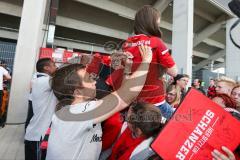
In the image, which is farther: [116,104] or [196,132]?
[116,104]

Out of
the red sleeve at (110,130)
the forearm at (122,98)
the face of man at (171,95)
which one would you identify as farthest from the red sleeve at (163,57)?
the face of man at (171,95)

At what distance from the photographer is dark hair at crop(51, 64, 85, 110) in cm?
129

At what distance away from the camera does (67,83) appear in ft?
4.29

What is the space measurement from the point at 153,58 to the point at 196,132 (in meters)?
0.63

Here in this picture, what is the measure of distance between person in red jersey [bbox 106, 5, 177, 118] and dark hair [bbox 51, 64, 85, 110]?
0.86 ft

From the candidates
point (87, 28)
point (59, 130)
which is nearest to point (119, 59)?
point (59, 130)

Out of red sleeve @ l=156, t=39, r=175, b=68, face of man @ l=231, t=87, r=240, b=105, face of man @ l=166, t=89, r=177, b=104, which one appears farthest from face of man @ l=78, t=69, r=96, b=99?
face of man @ l=166, t=89, r=177, b=104

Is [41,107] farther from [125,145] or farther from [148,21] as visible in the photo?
[148,21]

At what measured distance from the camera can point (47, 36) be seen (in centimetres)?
743

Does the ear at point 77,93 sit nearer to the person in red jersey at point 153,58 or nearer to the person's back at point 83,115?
the person's back at point 83,115

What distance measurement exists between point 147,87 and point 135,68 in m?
0.15

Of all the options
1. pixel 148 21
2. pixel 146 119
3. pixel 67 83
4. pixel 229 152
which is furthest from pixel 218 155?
pixel 148 21

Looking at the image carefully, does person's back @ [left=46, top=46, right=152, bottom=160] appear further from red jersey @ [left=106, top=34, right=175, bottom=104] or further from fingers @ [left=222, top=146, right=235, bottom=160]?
fingers @ [left=222, top=146, right=235, bottom=160]

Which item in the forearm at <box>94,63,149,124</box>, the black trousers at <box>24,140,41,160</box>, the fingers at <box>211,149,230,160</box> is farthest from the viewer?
the black trousers at <box>24,140,41,160</box>
